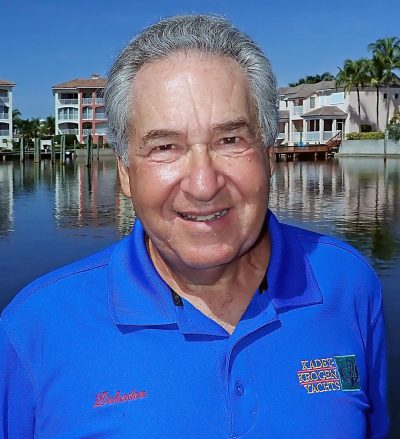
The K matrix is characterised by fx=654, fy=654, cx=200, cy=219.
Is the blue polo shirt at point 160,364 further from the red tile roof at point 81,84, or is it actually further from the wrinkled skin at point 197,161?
the red tile roof at point 81,84

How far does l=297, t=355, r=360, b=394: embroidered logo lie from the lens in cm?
191

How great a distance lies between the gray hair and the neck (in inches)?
15.2

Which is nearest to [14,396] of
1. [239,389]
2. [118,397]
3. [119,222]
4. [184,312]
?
[118,397]

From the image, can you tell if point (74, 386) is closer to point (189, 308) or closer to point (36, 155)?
point (189, 308)

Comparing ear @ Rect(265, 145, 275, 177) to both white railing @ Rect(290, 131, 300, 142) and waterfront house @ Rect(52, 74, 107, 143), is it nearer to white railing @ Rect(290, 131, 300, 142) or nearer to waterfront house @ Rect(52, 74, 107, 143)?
white railing @ Rect(290, 131, 300, 142)

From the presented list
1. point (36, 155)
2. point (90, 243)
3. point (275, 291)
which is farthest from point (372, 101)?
point (275, 291)

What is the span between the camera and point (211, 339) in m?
1.88

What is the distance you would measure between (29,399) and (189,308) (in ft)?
1.71

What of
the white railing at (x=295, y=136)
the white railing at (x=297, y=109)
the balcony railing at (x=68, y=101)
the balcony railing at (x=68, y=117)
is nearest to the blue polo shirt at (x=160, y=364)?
the white railing at (x=295, y=136)

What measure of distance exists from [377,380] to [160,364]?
32.6 inches

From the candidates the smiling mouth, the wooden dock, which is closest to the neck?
the smiling mouth

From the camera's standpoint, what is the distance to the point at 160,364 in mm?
1827

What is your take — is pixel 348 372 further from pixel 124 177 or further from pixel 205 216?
pixel 124 177

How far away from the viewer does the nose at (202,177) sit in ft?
5.96
